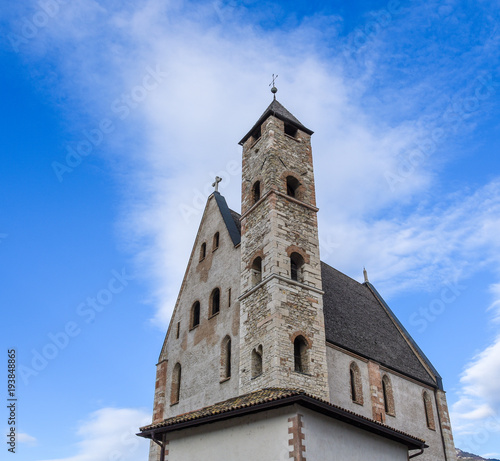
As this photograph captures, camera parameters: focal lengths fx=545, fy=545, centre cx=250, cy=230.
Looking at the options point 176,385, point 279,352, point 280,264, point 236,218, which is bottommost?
point 279,352

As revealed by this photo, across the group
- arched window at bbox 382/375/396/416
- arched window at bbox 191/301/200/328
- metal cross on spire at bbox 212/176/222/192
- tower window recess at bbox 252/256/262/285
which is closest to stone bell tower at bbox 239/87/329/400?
tower window recess at bbox 252/256/262/285

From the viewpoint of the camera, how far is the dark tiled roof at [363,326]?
79.2ft

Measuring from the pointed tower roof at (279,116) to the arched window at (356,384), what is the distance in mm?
11523

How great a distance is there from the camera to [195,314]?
25953 mm

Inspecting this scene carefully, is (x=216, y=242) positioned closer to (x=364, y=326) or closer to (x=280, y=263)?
(x=280, y=263)

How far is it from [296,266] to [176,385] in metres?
8.05

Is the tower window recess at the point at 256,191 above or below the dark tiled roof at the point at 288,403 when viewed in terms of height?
above

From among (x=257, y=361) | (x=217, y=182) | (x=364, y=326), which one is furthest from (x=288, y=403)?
(x=217, y=182)

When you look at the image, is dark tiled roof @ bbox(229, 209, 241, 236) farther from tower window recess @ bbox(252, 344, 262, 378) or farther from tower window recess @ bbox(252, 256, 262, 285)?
tower window recess @ bbox(252, 344, 262, 378)

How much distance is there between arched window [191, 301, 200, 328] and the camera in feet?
83.8

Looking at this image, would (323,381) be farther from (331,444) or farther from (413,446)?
(331,444)

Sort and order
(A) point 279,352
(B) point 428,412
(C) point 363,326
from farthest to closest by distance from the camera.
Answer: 1. (C) point 363,326
2. (B) point 428,412
3. (A) point 279,352

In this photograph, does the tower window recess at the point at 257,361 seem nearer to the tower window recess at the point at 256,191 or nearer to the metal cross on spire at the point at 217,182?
the tower window recess at the point at 256,191

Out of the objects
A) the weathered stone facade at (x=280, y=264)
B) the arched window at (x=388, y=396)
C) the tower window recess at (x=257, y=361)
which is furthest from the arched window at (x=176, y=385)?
the arched window at (x=388, y=396)
